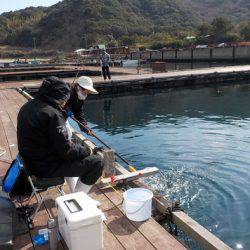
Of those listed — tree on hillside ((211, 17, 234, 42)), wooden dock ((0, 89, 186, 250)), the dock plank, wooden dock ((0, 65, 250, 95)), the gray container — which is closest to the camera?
the gray container

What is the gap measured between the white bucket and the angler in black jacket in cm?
59

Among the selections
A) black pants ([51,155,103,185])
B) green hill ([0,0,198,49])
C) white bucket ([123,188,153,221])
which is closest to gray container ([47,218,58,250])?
black pants ([51,155,103,185])

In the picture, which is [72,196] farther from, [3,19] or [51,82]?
[3,19]

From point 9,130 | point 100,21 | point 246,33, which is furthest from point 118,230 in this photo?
point 100,21

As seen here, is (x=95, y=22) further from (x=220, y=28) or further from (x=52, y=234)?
(x=52, y=234)

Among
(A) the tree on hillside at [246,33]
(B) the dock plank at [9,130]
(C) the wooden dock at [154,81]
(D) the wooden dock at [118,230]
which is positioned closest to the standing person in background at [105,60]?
(C) the wooden dock at [154,81]

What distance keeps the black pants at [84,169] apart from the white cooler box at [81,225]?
52cm

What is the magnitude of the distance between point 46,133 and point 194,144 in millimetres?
7397

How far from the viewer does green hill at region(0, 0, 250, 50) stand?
9800 centimetres

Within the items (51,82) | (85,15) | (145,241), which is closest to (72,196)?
→ (145,241)

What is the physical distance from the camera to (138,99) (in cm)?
1869

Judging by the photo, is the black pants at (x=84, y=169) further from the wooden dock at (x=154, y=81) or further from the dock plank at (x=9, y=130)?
the wooden dock at (x=154, y=81)

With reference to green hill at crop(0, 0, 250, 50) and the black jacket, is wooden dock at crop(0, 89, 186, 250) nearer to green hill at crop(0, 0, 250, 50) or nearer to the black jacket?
the black jacket

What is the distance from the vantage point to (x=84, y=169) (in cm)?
393
